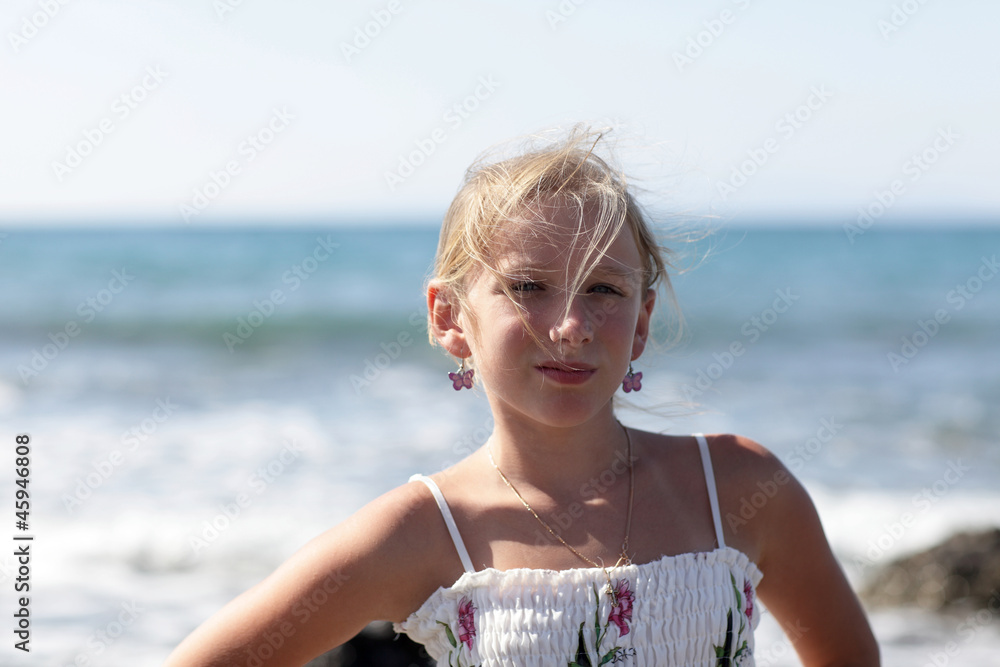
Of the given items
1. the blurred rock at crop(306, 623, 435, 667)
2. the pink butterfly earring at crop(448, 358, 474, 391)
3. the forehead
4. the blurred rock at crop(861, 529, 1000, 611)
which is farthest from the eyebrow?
the blurred rock at crop(861, 529, 1000, 611)

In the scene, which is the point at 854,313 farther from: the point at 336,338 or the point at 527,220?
the point at 527,220

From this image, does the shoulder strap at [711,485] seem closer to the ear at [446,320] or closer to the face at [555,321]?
the face at [555,321]

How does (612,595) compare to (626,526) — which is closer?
(612,595)

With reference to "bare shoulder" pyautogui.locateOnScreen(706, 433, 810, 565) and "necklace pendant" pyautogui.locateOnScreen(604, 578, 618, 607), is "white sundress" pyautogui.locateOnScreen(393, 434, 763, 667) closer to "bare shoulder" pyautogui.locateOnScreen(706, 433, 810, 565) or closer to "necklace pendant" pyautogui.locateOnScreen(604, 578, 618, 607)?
"necklace pendant" pyautogui.locateOnScreen(604, 578, 618, 607)

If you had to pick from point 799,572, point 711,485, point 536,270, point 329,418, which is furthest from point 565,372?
point 329,418

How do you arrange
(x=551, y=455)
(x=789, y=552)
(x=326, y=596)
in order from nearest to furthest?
(x=326, y=596), (x=551, y=455), (x=789, y=552)

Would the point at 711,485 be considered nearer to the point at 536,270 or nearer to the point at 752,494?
the point at 752,494

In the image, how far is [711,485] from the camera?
2.00 meters

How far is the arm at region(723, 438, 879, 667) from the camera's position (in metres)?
2.03

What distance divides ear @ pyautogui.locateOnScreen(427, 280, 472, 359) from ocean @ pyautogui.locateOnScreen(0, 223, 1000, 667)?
47 cm

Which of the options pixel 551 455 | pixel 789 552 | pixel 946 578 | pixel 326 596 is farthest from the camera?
pixel 946 578

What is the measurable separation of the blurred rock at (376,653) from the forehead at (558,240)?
2.89 m

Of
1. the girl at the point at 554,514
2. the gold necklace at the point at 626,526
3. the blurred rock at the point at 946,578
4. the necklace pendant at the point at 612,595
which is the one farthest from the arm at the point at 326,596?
the blurred rock at the point at 946,578

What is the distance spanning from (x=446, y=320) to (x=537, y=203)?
371 mm
